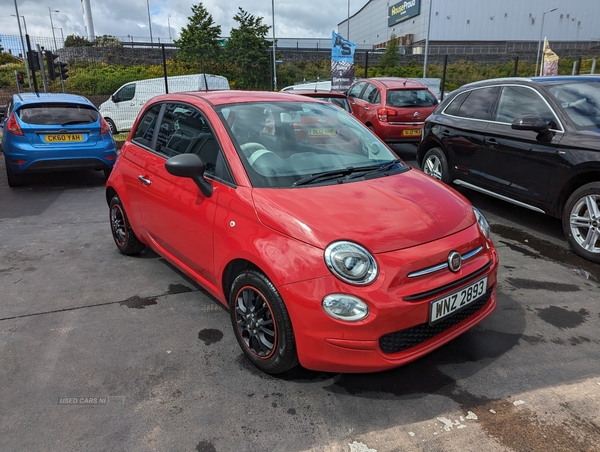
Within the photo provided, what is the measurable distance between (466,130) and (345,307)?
462 centimetres

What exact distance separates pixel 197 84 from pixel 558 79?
47.8 ft

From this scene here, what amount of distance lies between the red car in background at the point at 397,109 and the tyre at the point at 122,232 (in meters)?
6.59

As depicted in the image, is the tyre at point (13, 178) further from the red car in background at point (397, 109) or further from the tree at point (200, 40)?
the tree at point (200, 40)

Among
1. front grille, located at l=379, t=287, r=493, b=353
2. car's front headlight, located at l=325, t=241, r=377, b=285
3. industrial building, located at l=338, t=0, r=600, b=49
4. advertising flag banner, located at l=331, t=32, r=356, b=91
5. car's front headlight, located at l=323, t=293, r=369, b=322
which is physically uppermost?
industrial building, located at l=338, t=0, r=600, b=49

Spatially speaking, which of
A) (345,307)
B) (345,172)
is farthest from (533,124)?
(345,307)

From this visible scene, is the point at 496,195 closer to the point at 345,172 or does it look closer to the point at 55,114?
the point at 345,172

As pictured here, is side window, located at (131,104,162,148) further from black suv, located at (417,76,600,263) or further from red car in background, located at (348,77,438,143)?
red car in background, located at (348,77,438,143)

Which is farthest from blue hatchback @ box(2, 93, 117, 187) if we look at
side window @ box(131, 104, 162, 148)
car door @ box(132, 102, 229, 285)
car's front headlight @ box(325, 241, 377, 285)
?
car's front headlight @ box(325, 241, 377, 285)

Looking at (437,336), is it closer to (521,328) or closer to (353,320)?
(353,320)

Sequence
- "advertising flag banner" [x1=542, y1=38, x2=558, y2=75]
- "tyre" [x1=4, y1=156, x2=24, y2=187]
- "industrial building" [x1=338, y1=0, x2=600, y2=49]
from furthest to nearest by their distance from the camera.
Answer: "industrial building" [x1=338, y1=0, x2=600, y2=49], "advertising flag banner" [x1=542, y1=38, x2=558, y2=75], "tyre" [x1=4, y1=156, x2=24, y2=187]

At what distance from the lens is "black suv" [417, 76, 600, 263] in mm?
4598

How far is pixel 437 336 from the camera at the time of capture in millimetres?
2645

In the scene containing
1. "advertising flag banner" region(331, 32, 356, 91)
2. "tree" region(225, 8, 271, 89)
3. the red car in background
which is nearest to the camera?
the red car in background

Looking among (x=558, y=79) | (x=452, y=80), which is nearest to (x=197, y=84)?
(x=558, y=79)
